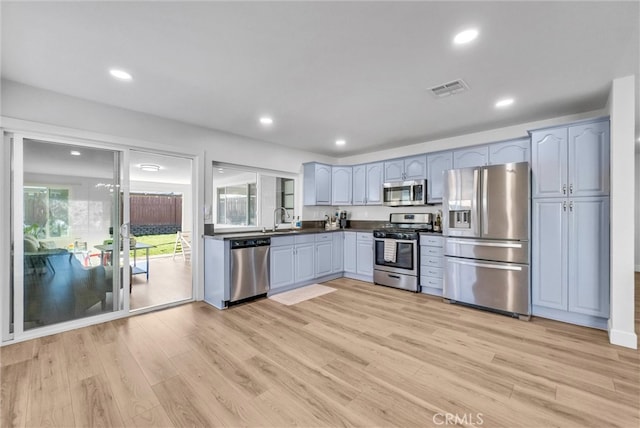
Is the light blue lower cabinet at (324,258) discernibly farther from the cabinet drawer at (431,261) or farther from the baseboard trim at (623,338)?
the baseboard trim at (623,338)

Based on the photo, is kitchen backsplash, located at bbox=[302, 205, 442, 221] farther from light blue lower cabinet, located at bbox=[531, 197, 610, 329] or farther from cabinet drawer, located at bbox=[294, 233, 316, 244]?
light blue lower cabinet, located at bbox=[531, 197, 610, 329]

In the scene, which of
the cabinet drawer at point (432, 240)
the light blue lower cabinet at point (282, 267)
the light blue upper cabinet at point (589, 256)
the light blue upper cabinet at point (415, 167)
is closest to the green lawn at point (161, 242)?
the light blue lower cabinet at point (282, 267)

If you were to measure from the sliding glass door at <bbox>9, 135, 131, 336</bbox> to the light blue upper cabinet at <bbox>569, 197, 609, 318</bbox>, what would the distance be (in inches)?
204

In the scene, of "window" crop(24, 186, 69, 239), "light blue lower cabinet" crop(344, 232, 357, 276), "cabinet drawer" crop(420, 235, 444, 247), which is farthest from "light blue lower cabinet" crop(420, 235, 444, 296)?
"window" crop(24, 186, 69, 239)

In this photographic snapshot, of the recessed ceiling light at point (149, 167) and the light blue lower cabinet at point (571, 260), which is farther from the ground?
the recessed ceiling light at point (149, 167)

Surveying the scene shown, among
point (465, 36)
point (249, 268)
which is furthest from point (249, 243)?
point (465, 36)

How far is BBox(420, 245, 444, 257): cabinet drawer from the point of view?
4.07 meters

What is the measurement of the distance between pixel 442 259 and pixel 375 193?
5.83 feet

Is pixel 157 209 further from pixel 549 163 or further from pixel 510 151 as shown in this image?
pixel 549 163

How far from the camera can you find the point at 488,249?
3410 mm

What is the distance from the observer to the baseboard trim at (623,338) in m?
2.47

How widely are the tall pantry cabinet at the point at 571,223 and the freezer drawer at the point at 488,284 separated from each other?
19 cm

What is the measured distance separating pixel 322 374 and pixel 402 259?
8.93ft

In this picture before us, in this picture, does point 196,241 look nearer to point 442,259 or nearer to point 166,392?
point 166,392
